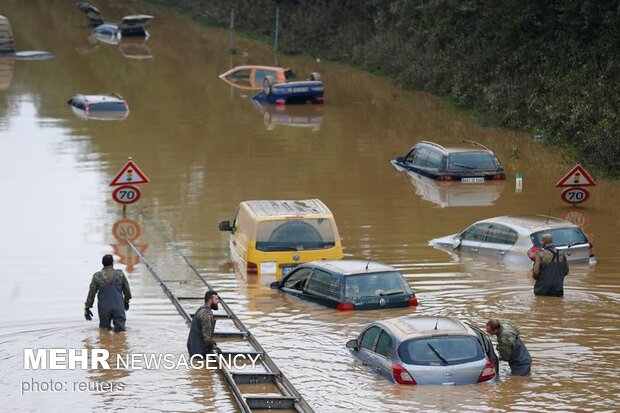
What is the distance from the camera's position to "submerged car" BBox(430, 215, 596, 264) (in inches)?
1061

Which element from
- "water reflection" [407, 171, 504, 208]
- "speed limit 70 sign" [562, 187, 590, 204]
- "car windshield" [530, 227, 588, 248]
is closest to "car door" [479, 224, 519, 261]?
"car windshield" [530, 227, 588, 248]

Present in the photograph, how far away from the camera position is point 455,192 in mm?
36719

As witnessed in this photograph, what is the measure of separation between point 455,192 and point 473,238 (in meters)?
8.10

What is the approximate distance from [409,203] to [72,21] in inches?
2582

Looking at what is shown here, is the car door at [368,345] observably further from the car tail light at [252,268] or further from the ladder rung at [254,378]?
the car tail light at [252,268]

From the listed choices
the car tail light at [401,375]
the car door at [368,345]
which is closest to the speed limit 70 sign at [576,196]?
the car door at [368,345]

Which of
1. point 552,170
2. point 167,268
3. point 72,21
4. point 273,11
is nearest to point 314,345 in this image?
point 167,268

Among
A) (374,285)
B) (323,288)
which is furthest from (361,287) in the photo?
(323,288)

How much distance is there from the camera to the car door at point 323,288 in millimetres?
23109

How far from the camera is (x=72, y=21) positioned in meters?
96.3

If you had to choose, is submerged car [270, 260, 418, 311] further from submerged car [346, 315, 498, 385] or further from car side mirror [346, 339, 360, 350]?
submerged car [346, 315, 498, 385]

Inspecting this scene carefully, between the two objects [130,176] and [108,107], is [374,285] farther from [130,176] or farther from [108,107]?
[108,107]

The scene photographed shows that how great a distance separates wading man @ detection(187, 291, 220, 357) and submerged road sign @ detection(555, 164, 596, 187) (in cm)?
1476

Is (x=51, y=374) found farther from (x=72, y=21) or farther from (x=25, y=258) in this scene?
(x=72, y=21)
